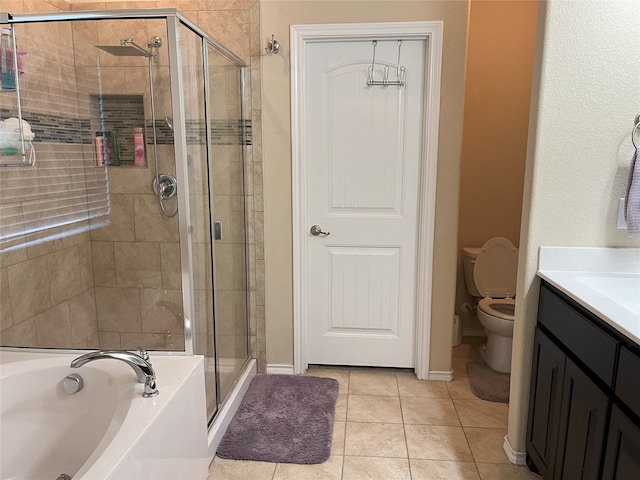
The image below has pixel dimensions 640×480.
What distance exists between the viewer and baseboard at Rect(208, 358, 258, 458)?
7.42 feet

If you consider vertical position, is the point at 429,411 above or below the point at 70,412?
below

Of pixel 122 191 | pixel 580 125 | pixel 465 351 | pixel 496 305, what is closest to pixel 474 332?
pixel 465 351

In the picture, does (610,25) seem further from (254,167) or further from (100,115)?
(100,115)

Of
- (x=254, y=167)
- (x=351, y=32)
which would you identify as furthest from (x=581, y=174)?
(x=254, y=167)

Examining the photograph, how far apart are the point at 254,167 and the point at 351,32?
0.98 metres

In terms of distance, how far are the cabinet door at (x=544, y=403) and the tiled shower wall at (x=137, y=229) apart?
1591 mm

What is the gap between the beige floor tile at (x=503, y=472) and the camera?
2.09 meters

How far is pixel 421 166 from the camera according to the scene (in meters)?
2.86

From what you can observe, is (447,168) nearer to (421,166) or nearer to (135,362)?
(421,166)

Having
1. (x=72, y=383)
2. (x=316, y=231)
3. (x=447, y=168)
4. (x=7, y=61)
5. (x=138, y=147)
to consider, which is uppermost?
(x=7, y=61)

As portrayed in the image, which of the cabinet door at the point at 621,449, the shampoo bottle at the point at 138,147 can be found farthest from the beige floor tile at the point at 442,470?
the shampoo bottle at the point at 138,147

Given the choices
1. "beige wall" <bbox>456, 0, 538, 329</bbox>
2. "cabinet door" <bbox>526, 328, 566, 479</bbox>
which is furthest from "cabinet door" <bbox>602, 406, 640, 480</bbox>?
"beige wall" <bbox>456, 0, 538, 329</bbox>

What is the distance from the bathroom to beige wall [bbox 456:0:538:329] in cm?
24

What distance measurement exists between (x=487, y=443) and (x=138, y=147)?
238 centimetres
